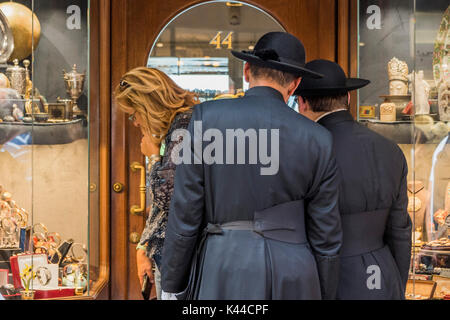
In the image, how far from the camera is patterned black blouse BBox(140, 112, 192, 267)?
2160 millimetres

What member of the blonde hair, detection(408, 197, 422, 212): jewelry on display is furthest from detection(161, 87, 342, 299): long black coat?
detection(408, 197, 422, 212): jewelry on display

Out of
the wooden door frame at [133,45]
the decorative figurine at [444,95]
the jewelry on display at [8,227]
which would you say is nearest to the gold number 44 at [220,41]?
the wooden door frame at [133,45]

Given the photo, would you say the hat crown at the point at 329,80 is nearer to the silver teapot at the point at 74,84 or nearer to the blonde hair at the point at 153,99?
the blonde hair at the point at 153,99

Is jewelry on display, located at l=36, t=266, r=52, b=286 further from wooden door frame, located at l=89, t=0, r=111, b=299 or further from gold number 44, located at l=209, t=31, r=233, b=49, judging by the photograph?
gold number 44, located at l=209, t=31, r=233, b=49

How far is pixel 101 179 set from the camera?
2949mm

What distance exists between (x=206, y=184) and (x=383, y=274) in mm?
744

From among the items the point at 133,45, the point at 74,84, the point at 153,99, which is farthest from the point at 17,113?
the point at 133,45

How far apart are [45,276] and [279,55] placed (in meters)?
1.65

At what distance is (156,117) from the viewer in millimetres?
2291

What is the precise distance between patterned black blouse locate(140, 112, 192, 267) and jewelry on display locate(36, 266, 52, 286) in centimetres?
64

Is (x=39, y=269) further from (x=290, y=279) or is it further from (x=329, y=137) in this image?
(x=329, y=137)

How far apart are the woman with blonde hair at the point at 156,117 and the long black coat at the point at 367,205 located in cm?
68

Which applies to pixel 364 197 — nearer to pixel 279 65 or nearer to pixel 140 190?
pixel 279 65
